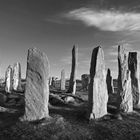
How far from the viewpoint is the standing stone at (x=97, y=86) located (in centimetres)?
1309

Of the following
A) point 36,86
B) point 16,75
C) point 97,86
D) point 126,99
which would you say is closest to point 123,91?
point 126,99

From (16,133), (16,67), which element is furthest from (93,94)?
(16,67)

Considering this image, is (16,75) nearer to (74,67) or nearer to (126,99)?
(74,67)

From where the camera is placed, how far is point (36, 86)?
12977 millimetres

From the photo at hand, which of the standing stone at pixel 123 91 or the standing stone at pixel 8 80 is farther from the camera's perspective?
the standing stone at pixel 8 80

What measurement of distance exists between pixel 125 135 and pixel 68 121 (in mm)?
3887

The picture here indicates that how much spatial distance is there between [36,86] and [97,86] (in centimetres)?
443

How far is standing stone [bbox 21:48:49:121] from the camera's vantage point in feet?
42.0

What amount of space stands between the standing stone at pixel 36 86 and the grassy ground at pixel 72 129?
92 cm

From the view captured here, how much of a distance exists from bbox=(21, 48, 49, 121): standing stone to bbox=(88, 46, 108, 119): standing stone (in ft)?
10.7

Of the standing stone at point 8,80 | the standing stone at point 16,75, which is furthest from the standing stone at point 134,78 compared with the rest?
the standing stone at point 16,75

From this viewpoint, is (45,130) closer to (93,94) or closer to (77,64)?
(93,94)

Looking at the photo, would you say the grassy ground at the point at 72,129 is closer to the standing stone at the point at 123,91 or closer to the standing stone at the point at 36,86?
the standing stone at the point at 36,86

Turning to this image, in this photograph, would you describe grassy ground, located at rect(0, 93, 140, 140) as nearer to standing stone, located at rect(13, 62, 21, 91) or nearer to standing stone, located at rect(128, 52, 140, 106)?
standing stone, located at rect(128, 52, 140, 106)
